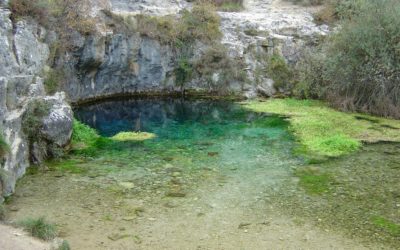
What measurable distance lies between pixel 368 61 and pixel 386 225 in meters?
16.2

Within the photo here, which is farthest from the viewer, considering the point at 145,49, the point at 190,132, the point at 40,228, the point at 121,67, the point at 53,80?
the point at 145,49

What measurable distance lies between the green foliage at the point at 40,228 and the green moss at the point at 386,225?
304 inches

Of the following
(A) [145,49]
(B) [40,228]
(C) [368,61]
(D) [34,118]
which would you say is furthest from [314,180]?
(A) [145,49]

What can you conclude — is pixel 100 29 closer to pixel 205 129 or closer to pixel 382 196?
pixel 205 129

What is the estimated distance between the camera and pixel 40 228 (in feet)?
36.5

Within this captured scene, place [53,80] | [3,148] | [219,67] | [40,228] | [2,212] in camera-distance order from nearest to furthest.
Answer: [40,228], [2,212], [3,148], [53,80], [219,67]

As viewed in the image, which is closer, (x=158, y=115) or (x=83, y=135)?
Answer: (x=83, y=135)

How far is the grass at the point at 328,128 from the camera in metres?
19.4

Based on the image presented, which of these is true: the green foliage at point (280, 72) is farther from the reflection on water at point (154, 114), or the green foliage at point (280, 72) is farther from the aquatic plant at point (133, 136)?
the aquatic plant at point (133, 136)

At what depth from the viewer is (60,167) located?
1678 centimetres

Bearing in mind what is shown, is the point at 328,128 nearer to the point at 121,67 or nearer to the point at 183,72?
the point at 183,72

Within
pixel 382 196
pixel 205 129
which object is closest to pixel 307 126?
pixel 205 129

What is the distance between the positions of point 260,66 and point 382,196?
20.6 meters

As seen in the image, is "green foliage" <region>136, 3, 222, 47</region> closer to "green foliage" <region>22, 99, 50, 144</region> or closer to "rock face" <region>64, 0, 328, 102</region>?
"rock face" <region>64, 0, 328, 102</region>
